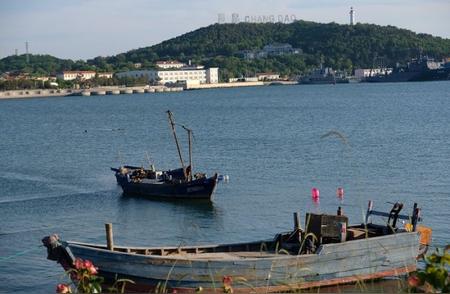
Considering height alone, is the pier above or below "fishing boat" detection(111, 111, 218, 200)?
below

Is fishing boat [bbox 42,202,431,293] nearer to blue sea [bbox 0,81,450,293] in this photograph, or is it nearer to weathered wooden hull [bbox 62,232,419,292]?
weathered wooden hull [bbox 62,232,419,292]

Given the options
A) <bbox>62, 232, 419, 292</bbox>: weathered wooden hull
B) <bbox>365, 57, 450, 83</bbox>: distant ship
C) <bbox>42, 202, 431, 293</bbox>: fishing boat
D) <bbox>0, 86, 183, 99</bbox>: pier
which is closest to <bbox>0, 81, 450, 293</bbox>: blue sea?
<bbox>42, 202, 431, 293</bbox>: fishing boat

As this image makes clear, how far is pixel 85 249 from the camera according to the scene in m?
17.0

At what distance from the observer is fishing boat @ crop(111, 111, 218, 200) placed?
32719mm

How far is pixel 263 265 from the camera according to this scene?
632 inches

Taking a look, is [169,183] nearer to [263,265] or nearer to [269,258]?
[263,265]

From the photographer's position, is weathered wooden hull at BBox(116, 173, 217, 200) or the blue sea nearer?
the blue sea

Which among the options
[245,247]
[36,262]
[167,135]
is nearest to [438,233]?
[245,247]

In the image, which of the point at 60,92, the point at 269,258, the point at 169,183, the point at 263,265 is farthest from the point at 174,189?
the point at 60,92

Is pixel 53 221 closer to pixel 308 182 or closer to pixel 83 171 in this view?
pixel 308 182

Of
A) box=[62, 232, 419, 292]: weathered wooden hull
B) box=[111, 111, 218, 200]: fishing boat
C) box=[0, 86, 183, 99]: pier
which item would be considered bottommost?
box=[0, 86, 183, 99]: pier

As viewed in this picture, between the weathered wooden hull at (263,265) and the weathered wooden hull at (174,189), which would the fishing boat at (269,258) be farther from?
the weathered wooden hull at (174,189)

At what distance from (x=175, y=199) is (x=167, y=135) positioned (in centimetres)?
3553

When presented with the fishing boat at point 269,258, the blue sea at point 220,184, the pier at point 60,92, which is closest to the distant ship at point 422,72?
the pier at point 60,92
